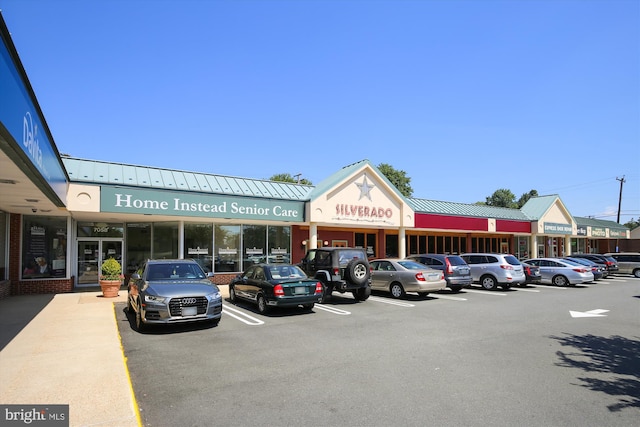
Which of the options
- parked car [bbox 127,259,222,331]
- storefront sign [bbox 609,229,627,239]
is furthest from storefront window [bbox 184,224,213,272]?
storefront sign [bbox 609,229,627,239]

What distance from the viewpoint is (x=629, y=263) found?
1085 inches

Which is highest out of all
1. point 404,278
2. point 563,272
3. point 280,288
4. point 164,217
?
point 164,217

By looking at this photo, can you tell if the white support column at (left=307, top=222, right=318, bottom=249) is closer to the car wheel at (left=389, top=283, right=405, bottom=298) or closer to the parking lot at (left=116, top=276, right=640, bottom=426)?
the car wheel at (left=389, top=283, right=405, bottom=298)

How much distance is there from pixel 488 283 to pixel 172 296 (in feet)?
48.8

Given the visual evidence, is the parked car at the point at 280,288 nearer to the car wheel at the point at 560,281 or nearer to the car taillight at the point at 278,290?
the car taillight at the point at 278,290

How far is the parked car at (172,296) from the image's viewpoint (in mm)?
8766

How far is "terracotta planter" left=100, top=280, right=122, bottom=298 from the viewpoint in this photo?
1420 cm

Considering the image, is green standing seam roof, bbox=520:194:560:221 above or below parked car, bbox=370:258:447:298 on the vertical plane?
above

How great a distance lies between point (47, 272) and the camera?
15453 millimetres

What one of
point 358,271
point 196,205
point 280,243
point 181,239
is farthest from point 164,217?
point 358,271

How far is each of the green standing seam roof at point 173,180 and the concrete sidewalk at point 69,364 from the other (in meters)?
5.81

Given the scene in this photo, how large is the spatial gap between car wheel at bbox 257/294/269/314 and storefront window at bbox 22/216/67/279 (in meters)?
9.48

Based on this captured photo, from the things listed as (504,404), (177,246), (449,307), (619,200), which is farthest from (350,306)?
(619,200)

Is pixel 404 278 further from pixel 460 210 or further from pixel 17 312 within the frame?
pixel 460 210
